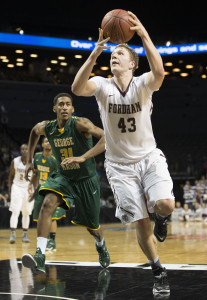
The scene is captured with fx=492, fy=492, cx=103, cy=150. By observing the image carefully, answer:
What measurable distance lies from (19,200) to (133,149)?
643 centimetres

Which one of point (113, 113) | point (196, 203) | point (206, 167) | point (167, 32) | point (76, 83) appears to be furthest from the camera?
point (167, 32)

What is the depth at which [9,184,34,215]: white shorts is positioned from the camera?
1008 centimetres

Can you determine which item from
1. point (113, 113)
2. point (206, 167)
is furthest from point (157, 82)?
point (206, 167)

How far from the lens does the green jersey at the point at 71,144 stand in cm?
559

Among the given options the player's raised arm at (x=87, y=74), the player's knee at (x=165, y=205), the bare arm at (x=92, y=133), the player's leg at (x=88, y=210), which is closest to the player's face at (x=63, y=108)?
the bare arm at (x=92, y=133)

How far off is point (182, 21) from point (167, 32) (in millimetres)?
981

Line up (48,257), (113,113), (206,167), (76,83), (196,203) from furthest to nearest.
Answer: (206,167)
(196,203)
(48,257)
(113,113)
(76,83)

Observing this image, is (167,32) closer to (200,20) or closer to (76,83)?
(200,20)

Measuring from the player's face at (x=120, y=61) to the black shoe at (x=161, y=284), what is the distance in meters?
1.68

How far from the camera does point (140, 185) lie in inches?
160

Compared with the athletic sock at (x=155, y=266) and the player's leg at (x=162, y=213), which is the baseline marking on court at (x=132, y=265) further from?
the athletic sock at (x=155, y=266)

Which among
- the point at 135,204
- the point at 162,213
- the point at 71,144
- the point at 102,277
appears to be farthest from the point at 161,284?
the point at 71,144

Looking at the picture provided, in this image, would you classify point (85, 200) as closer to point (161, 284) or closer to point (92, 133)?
point (92, 133)

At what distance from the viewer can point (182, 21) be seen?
25.4 metres
